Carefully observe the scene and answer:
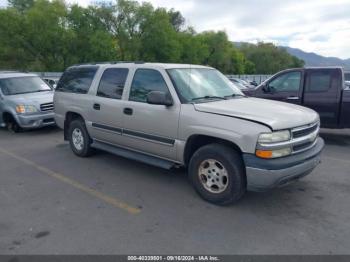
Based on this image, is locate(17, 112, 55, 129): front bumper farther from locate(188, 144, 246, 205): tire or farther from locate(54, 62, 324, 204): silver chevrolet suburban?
locate(188, 144, 246, 205): tire

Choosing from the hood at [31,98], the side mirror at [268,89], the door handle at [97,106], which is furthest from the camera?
the hood at [31,98]

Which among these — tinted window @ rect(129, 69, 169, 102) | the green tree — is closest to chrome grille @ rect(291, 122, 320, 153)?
tinted window @ rect(129, 69, 169, 102)

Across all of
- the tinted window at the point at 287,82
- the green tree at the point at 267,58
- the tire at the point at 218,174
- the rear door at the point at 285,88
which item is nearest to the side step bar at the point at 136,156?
the tire at the point at 218,174

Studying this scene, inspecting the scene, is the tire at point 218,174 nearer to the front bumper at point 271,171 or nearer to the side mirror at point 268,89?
the front bumper at point 271,171

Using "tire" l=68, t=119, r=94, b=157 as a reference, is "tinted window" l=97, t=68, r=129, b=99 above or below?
above

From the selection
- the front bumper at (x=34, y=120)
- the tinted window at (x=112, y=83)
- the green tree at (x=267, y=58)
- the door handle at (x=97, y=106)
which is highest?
the green tree at (x=267, y=58)

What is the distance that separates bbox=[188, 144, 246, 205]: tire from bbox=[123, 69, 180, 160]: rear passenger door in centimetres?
50

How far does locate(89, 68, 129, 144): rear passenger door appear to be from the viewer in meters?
5.34

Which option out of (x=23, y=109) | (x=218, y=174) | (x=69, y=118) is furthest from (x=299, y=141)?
(x=23, y=109)

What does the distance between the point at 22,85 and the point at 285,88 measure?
769cm

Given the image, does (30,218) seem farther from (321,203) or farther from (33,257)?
(321,203)

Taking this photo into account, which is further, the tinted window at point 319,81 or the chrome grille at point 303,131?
the tinted window at point 319,81

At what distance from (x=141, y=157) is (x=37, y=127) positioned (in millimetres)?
5130

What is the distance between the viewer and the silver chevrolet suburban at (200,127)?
3.71 meters
